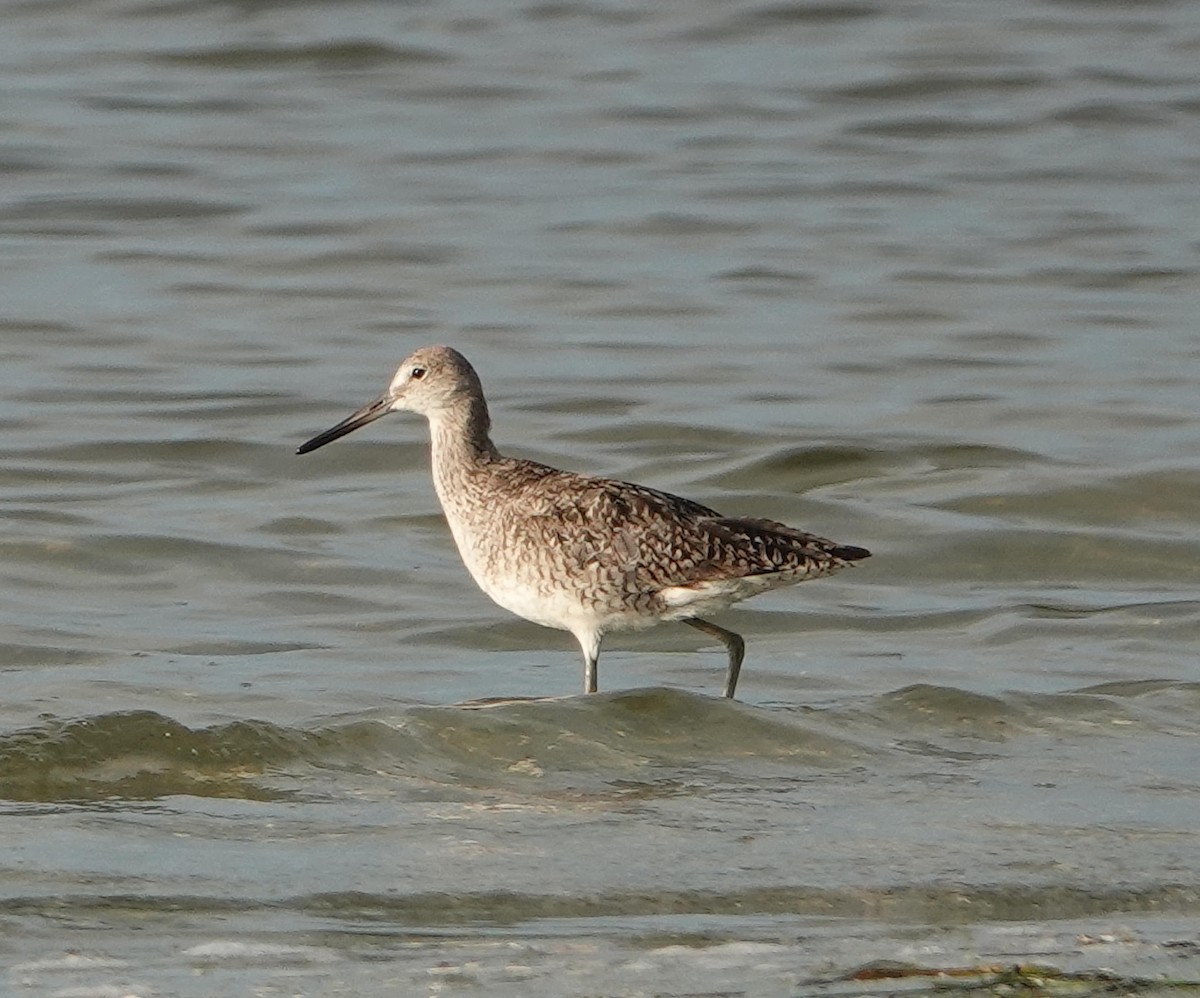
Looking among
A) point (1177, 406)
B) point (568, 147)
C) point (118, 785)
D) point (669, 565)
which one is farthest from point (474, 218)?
point (118, 785)

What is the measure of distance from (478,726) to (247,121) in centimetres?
1380

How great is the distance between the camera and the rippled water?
19.6 feet

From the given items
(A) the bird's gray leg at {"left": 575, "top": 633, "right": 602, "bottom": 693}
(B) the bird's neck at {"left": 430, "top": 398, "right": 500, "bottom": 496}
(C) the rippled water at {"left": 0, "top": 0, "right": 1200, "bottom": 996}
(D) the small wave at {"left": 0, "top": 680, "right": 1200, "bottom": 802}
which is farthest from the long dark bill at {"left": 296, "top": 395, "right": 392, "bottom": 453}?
(D) the small wave at {"left": 0, "top": 680, "right": 1200, "bottom": 802}

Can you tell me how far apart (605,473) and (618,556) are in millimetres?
3990

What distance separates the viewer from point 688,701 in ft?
26.8

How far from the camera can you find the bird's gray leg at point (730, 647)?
8.66 meters

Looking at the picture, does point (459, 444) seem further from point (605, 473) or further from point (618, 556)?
point (605, 473)

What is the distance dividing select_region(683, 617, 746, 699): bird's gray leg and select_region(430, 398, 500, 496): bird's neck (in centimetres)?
101

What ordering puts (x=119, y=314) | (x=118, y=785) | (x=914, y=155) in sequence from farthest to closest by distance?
1. (x=914, y=155)
2. (x=119, y=314)
3. (x=118, y=785)

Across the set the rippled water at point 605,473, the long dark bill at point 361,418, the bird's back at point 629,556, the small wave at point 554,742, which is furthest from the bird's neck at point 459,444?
the small wave at point 554,742

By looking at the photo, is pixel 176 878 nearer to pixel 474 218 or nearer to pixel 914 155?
pixel 474 218

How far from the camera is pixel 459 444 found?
9.33m

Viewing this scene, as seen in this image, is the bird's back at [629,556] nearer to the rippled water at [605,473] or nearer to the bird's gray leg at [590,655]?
the bird's gray leg at [590,655]

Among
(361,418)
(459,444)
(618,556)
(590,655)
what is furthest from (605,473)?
(618,556)
